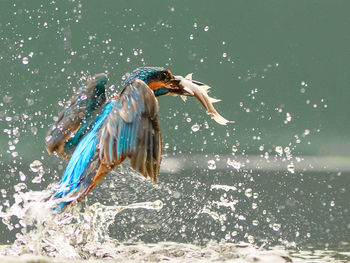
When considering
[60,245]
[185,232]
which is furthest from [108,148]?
[185,232]

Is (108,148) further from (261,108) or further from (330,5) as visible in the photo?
(330,5)

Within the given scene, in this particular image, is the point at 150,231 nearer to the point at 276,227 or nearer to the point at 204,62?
the point at 276,227

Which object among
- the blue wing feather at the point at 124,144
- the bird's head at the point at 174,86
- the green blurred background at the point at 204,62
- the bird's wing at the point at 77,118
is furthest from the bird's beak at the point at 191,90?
the green blurred background at the point at 204,62

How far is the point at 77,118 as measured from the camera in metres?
2.93

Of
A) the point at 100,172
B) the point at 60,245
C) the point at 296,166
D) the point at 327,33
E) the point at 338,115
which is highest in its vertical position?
the point at 327,33

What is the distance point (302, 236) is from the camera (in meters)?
3.66

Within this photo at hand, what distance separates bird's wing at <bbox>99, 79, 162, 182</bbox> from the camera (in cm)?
241

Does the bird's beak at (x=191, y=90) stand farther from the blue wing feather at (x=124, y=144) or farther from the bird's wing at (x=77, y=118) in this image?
the blue wing feather at (x=124, y=144)

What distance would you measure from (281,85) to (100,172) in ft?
17.9

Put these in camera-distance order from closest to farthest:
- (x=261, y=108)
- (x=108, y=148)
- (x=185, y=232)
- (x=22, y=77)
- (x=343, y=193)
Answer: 1. (x=108, y=148)
2. (x=185, y=232)
3. (x=343, y=193)
4. (x=22, y=77)
5. (x=261, y=108)

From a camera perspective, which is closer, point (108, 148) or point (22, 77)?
point (108, 148)

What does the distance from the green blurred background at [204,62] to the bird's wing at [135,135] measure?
4550 millimetres

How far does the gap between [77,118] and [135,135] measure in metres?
0.58

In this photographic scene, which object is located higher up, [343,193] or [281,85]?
[281,85]
